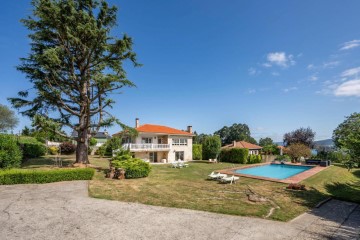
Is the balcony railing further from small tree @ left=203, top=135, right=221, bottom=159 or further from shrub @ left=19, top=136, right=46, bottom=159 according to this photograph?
shrub @ left=19, top=136, right=46, bottom=159

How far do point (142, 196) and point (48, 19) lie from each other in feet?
61.1

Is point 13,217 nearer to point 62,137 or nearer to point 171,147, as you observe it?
point 62,137

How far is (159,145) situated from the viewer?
116 feet

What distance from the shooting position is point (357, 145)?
11.6 m

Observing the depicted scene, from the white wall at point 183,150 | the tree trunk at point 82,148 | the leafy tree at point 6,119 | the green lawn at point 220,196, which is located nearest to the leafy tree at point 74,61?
the tree trunk at point 82,148

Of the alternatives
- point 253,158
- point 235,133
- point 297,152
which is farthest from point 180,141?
point 235,133

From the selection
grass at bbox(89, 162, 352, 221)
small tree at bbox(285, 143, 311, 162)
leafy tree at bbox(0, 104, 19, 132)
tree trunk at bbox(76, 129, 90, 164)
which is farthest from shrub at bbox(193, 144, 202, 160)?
leafy tree at bbox(0, 104, 19, 132)

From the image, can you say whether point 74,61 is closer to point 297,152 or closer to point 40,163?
point 40,163

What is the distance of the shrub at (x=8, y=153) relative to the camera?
55.4 ft

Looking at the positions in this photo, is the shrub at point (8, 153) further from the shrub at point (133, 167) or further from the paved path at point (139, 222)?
the shrub at point (133, 167)

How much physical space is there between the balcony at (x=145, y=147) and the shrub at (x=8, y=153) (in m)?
14.6

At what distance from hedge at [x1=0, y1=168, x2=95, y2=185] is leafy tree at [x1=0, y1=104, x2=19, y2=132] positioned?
75.9m

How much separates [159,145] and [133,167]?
16285 mm

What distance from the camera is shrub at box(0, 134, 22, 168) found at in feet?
55.4
